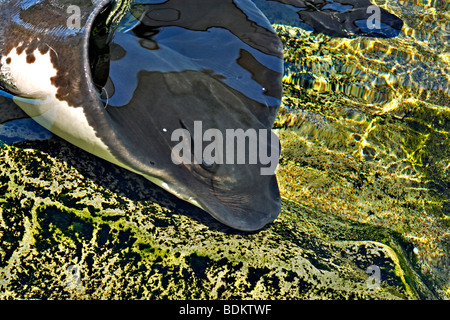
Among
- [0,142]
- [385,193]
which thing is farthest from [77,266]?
[385,193]

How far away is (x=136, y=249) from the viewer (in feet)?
8.55

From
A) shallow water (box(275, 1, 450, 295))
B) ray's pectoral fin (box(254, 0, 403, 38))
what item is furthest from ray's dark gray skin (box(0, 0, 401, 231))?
ray's pectoral fin (box(254, 0, 403, 38))

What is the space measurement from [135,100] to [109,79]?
288 mm

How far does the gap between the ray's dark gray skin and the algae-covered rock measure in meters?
0.21

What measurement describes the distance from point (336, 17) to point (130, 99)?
13.2ft

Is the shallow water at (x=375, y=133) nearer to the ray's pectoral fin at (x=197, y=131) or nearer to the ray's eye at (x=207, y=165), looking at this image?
the ray's pectoral fin at (x=197, y=131)

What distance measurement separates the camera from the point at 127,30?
376cm

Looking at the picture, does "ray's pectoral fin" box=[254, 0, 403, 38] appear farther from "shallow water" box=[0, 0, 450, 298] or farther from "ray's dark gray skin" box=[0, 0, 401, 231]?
"ray's dark gray skin" box=[0, 0, 401, 231]

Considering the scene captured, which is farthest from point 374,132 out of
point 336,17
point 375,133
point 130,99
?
point 130,99

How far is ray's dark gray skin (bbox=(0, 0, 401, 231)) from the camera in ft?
8.61

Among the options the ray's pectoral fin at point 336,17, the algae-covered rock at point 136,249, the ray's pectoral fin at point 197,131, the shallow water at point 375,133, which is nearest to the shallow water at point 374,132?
the shallow water at point 375,133

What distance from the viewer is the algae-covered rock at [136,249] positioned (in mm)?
2424

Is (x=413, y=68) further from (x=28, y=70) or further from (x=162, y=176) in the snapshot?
(x=28, y=70)

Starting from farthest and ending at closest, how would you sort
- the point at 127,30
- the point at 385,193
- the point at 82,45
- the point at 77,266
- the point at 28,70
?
1. the point at 385,193
2. the point at 127,30
3. the point at 28,70
4. the point at 82,45
5. the point at 77,266
